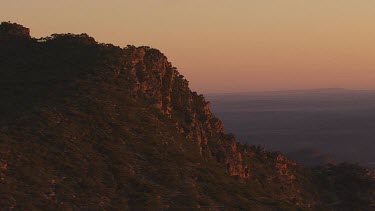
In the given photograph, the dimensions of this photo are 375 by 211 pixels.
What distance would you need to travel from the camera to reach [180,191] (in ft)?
101

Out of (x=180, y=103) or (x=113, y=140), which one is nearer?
(x=113, y=140)

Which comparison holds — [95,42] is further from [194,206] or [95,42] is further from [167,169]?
[194,206]

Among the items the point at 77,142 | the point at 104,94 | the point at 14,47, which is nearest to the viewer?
the point at 77,142

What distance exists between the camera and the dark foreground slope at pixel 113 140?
1109 inches

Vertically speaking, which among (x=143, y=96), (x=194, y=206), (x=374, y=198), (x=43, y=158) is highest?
(x=143, y=96)

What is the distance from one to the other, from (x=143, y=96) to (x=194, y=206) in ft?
43.7

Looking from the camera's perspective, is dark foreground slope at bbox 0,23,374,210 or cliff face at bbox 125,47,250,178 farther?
cliff face at bbox 125,47,250,178

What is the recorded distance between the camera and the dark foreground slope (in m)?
28.2

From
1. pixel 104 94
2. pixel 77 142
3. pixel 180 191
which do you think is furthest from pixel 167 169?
pixel 104 94

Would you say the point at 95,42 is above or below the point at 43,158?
above

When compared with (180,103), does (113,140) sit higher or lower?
lower

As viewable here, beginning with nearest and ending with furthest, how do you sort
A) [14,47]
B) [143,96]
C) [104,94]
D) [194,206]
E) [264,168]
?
[194,206] < [104,94] < [143,96] < [14,47] < [264,168]

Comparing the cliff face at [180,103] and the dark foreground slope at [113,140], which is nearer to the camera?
the dark foreground slope at [113,140]

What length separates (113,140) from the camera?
33625 millimetres
